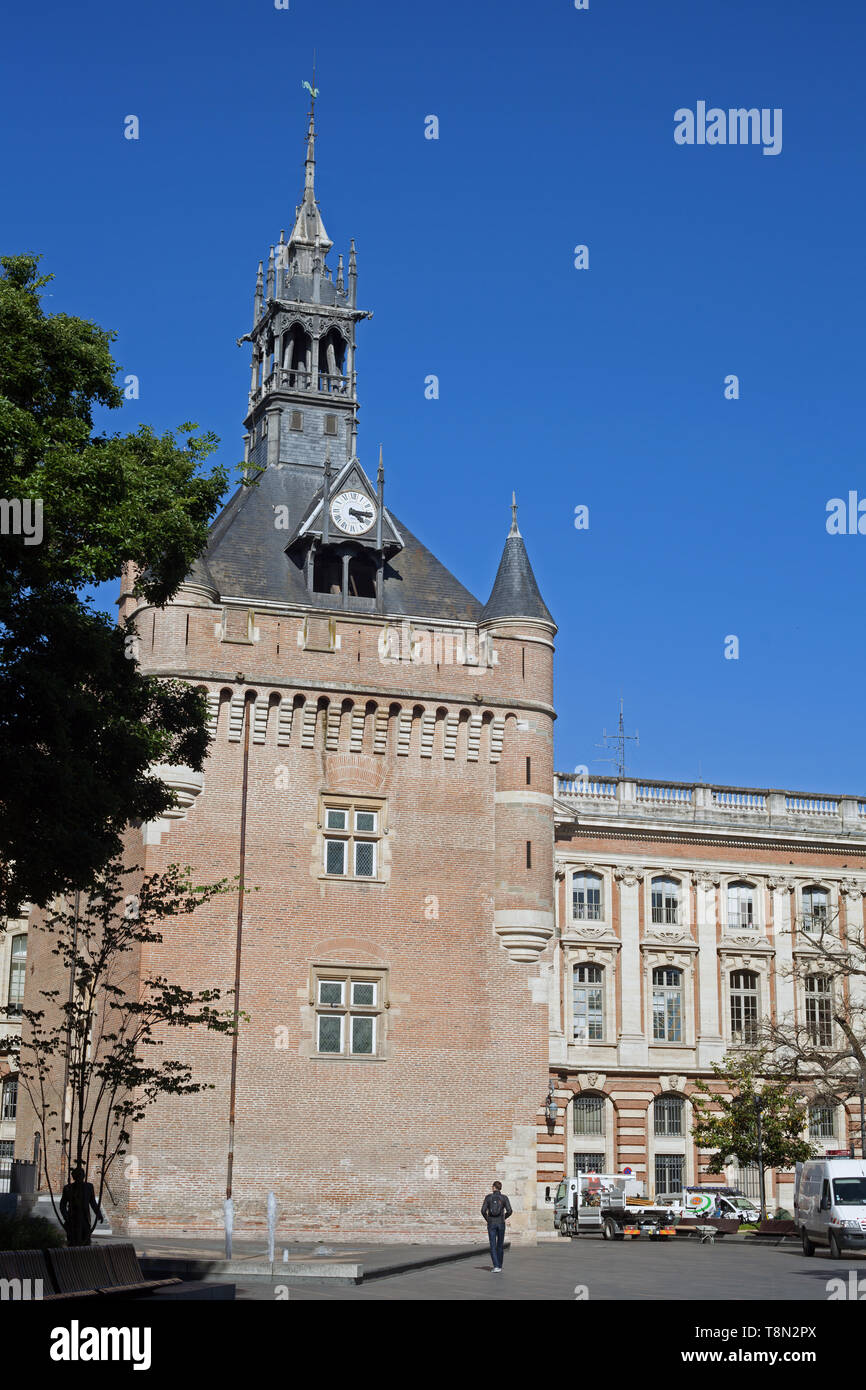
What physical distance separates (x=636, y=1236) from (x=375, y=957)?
13.5 meters

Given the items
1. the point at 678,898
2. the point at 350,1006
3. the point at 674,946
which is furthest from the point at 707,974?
the point at 350,1006

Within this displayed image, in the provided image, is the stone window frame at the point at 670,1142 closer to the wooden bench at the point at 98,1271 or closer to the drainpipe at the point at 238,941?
the drainpipe at the point at 238,941

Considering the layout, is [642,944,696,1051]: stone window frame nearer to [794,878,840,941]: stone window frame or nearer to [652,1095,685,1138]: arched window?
[652,1095,685,1138]: arched window

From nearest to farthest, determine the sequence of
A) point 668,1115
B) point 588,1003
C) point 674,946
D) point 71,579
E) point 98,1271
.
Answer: point 98,1271
point 71,579
point 668,1115
point 588,1003
point 674,946

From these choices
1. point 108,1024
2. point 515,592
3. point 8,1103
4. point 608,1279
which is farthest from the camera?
point 8,1103

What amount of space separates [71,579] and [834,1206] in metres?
21.1

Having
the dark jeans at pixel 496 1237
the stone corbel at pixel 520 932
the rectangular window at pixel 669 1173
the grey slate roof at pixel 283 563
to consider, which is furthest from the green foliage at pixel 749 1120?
the dark jeans at pixel 496 1237

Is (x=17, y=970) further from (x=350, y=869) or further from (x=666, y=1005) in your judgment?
(x=666, y=1005)

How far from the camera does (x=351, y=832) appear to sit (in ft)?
124

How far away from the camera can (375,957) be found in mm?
37188

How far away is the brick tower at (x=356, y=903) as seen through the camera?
116 feet

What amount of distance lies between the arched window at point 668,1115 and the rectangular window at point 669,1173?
2.48ft

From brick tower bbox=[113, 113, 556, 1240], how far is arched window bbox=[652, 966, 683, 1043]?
823 inches

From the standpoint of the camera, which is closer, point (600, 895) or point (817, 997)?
point (600, 895)
